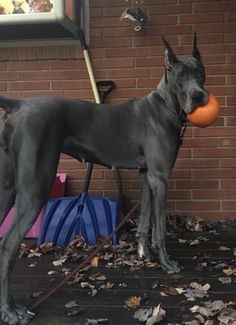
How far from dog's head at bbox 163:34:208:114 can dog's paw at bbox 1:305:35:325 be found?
179 centimetres

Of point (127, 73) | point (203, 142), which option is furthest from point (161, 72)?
point (203, 142)

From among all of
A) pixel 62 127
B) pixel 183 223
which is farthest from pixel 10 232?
pixel 183 223

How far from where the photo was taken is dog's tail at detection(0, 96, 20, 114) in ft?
10.9

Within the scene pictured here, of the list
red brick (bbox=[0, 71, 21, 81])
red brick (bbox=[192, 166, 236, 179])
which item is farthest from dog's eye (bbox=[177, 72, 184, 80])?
red brick (bbox=[0, 71, 21, 81])

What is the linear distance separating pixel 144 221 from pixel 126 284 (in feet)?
2.51

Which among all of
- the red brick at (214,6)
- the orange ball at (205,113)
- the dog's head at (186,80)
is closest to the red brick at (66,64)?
the red brick at (214,6)

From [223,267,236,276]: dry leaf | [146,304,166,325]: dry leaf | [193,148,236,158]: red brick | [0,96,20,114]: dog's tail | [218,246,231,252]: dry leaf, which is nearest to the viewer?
[146,304,166,325]: dry leaf

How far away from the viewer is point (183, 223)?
5543 mm

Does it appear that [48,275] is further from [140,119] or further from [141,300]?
[140,119]

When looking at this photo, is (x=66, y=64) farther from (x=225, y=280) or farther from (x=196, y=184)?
(x=225, y=280)

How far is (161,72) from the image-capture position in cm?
566

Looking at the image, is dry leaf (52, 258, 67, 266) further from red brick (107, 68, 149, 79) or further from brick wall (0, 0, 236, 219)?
red brick (107, 68, 149, 79)

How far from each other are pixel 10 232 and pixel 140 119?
5.00ft

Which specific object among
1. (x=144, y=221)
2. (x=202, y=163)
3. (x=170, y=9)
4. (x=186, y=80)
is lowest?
(x=144, y=221)
